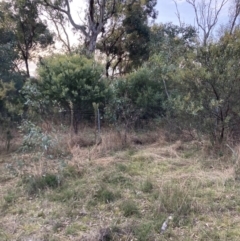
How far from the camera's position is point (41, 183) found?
4656 millimetres

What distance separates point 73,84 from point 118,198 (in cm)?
490

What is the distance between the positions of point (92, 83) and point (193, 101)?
3.23 m

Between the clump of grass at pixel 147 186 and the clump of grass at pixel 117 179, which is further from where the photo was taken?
the clump of grass at pixel 117 179

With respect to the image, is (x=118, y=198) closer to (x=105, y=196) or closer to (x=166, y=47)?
(x=105, y=196)

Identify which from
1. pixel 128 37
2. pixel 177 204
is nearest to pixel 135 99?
pixel 177 204

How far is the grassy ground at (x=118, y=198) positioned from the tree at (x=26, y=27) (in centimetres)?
888

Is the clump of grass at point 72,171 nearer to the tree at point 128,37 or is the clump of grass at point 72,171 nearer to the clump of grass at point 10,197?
the clump of grass at point 10,197

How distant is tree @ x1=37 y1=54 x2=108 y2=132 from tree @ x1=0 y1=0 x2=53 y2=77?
4.86m

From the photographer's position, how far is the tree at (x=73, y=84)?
27.3 ft

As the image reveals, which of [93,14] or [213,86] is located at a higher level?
[93,14]

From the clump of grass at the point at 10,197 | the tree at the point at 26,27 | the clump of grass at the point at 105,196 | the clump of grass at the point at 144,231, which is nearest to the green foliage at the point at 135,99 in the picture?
the clump of grass at the point at 105,196

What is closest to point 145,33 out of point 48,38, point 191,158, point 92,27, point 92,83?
point 92,27

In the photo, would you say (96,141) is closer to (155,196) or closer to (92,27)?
(155,196)

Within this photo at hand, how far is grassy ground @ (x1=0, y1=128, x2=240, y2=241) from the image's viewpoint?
342 centimetres
